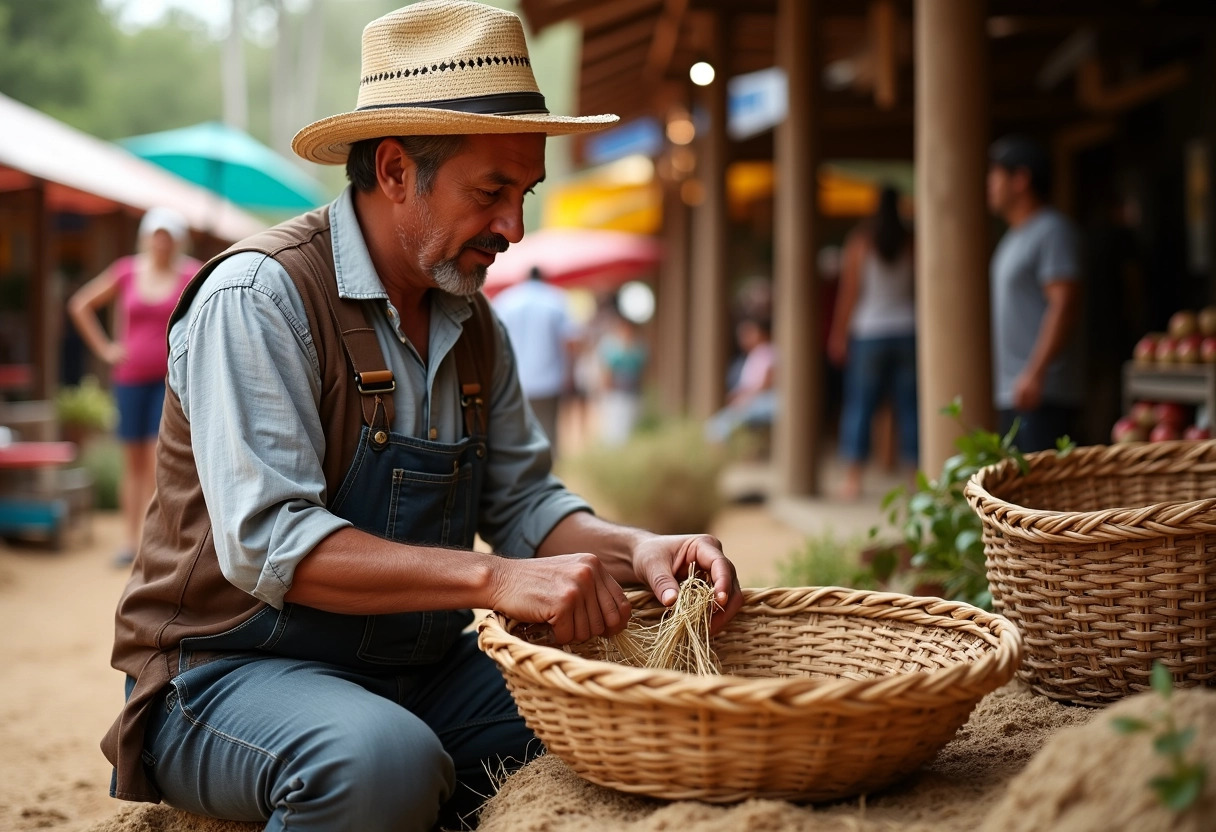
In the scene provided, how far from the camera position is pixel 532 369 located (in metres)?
9.70

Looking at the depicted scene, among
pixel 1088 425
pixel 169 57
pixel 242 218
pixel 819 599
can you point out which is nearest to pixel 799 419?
pixel 1088 425

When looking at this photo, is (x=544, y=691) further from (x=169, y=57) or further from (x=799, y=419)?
(x=169, y=57)

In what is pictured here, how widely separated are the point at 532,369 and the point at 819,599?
7413 mm

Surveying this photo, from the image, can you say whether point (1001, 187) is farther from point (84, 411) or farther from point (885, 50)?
point (84, 411)

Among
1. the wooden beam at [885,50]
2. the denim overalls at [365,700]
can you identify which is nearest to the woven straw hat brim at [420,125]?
the denim overalls at [365,700]

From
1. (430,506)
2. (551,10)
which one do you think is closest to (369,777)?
(430,506)

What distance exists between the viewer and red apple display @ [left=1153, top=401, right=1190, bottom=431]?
4.51m

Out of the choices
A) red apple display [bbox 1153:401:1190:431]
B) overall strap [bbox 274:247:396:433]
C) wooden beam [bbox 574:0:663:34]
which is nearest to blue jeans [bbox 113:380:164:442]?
wooden beam [bbox 574:0:663:34]

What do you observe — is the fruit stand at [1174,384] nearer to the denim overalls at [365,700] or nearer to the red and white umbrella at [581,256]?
the denim overalls at [365,700]

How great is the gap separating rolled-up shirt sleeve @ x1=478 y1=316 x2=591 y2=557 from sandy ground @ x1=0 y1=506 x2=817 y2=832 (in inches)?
41.0

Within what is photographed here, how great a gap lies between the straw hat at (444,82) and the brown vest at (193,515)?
0.97ft

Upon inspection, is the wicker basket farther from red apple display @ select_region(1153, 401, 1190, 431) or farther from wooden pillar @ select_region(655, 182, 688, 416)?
wooden pillar @ select_region(655, 182, 688, 416)

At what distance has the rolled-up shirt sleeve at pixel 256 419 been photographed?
82.1 inches

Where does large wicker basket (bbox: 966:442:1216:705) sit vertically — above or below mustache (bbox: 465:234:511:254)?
below
